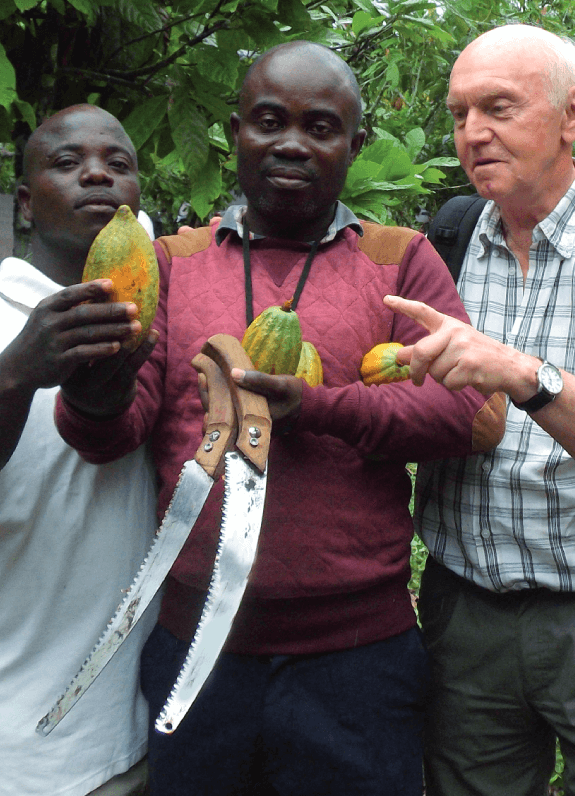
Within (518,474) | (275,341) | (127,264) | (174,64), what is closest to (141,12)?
(174,64)

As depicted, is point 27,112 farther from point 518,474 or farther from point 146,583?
point 518,474

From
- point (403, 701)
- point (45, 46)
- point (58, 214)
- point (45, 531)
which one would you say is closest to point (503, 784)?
point (403, 701)

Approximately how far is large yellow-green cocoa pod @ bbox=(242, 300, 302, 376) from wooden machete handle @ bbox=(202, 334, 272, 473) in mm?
33

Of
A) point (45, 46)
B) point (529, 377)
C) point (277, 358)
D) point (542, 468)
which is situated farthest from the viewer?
point (45, 46)

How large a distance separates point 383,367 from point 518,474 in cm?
58

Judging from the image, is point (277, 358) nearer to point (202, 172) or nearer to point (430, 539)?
point (430, 539)

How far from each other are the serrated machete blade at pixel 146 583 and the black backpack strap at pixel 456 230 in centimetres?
133

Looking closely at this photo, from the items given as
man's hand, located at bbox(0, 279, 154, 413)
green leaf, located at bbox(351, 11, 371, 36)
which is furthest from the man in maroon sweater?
green leaf, located at bbox(351, 11, 371, 36)

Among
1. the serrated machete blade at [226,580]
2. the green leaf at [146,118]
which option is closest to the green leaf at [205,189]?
the green leaf at [146,118]

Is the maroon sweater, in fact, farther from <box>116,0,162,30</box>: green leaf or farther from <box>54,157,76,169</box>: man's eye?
<box>116,0,162,30</box>: green leaf

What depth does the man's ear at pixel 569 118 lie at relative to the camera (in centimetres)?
254

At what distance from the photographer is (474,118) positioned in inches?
98.5

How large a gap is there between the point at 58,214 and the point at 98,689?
124 centimetres

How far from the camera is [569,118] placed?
2561mm
